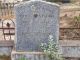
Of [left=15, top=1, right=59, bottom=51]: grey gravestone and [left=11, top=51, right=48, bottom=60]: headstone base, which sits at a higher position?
[left=15, top=1, right=59, bottom=51]: grey gravestone

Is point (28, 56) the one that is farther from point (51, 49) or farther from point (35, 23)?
point (35, 23)

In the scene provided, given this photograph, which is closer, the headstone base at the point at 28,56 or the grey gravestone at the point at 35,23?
the grey gravestone at the point at 35,23

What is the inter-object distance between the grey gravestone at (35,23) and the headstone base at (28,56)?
0.54 ft

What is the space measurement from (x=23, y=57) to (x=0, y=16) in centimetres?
315

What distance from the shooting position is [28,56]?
777 centimetres

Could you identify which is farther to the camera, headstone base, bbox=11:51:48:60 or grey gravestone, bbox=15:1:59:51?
headstone base, bbox=11:51:48:60

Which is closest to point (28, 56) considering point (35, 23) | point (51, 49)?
point (51, 49)

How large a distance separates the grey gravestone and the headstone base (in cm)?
17

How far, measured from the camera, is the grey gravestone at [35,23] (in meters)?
7.59

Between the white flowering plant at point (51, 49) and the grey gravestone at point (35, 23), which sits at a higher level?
the grey gravestone at point (35, 23)

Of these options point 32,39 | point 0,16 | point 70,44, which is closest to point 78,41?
point 70,44

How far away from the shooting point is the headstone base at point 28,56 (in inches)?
305

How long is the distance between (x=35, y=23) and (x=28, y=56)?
29.6 inches

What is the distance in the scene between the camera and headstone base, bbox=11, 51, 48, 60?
775cm
